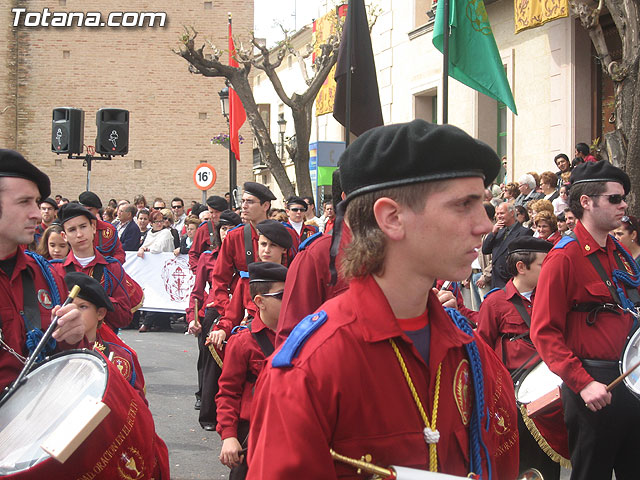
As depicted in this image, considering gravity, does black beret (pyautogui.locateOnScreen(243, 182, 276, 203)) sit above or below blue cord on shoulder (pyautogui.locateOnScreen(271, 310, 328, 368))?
above

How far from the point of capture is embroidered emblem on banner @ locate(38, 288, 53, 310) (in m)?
3.69

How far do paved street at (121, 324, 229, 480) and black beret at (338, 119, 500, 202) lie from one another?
16.6 feet

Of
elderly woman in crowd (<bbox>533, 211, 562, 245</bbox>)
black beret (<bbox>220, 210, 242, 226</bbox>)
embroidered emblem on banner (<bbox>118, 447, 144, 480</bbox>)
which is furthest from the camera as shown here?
black beret (<bbox>220, 210, 242, 226</bbox>)

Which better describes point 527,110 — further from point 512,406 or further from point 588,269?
point 512,406

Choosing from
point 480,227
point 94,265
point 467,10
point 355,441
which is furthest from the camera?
point 467,10

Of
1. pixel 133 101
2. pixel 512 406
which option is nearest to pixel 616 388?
pixel 512 406

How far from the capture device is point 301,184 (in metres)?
21.9

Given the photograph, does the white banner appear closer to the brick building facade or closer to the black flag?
the black flag

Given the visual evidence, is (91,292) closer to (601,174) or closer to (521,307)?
(521,307)

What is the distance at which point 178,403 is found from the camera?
933 cm

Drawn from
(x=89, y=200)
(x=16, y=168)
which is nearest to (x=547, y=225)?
(x=89, y=200)

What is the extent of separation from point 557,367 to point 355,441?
112 inches

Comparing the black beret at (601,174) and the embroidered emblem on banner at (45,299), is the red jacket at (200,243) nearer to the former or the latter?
the black beret at (601,174)

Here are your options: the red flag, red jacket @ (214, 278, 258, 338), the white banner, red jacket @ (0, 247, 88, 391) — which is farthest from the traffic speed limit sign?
red jacket @ (0, 247, 88, 391)
